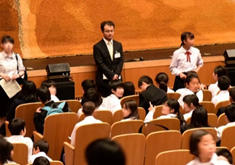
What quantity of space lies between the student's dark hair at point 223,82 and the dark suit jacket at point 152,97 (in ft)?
2.43

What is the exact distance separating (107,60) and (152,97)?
5.67ft

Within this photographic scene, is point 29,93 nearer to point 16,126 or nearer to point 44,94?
point 44,94

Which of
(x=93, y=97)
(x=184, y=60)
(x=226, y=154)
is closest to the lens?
(x=226, y=154)

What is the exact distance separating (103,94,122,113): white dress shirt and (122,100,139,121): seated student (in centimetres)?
89

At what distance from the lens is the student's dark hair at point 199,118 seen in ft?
18.6

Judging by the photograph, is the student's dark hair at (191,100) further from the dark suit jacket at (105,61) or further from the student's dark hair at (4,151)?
the student's dark hair at (4,151)

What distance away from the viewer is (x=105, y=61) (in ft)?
29.0

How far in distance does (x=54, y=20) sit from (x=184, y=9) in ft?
8.57

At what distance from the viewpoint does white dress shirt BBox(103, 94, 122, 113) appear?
7180 mm

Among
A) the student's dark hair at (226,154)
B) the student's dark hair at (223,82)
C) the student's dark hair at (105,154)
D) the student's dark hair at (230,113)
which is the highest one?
the student's dark hair at (223,82)

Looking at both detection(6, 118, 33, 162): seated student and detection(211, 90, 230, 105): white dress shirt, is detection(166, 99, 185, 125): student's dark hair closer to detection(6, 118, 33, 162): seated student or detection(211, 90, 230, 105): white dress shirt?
detection(211, 90, 230, 105): white dress shirt

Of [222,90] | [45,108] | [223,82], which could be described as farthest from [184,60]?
[45,108]

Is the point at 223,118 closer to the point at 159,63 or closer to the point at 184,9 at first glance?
the point at 159,63

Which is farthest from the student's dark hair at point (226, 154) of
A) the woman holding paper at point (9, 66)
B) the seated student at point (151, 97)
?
the woman holding paper at point (9, 66)
